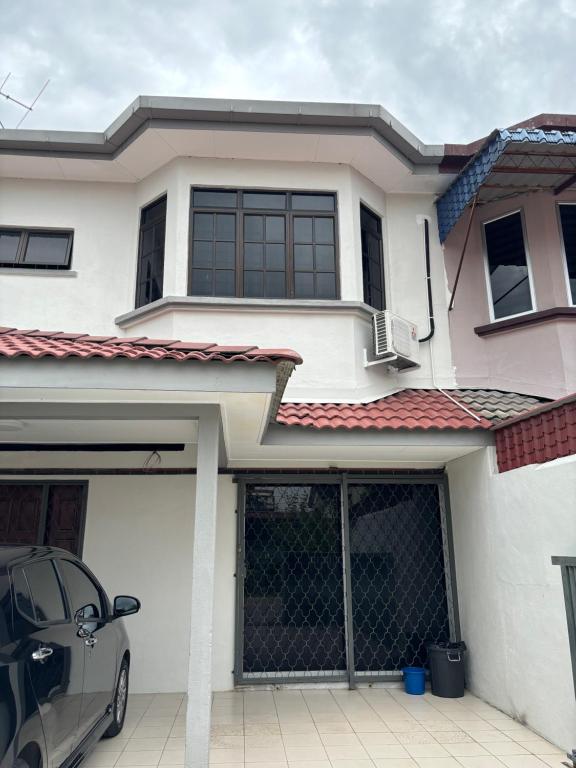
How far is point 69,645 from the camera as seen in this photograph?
344 centimetres

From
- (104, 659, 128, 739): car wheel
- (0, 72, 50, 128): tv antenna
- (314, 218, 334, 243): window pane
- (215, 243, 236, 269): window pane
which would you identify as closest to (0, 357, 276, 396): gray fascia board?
(104, 659, 128, 739): car wheel

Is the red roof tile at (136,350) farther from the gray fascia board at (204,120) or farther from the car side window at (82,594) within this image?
the gray fascia board at (204,120)

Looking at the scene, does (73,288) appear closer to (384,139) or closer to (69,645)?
(384,139)

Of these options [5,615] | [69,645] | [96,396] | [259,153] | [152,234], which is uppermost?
[259,153]

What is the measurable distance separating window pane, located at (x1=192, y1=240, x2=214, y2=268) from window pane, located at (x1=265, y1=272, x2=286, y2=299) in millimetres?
812

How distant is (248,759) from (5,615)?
2920mm

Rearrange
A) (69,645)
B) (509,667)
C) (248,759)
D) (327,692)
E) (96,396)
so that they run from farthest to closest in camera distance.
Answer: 1. (327,692)
2. (509,667)
3. (248,759)
4. (96,396)
5. (69,645)

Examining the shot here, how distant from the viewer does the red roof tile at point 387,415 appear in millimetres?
5926

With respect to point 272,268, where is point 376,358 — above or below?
below

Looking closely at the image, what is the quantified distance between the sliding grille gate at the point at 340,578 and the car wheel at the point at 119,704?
175cm

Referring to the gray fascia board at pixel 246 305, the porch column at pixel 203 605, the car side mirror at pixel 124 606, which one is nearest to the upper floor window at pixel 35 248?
the gray fascia board at pixel 246 305

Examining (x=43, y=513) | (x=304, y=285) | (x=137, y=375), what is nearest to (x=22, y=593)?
(x=137, y=375)

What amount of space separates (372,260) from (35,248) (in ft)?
16.2

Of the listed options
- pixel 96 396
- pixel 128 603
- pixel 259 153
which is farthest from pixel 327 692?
pixel 259 153
